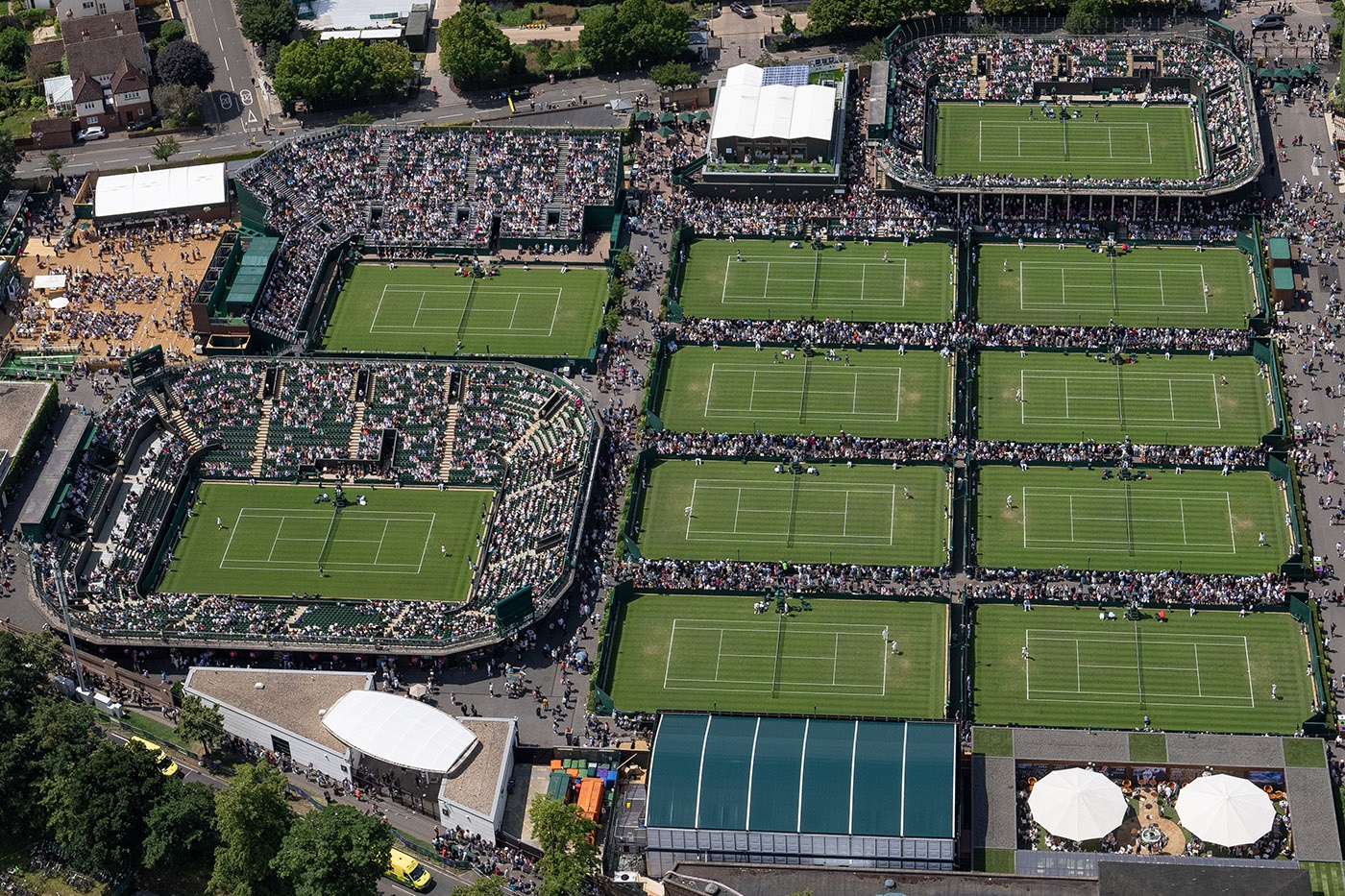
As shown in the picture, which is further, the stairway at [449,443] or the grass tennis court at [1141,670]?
the stairway at [449,443]

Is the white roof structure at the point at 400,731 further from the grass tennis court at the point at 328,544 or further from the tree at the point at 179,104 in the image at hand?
the tree at the point at 179,104

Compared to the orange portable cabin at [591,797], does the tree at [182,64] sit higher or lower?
higher

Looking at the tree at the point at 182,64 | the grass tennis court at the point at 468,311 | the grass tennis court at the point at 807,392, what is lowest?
the grass tennis court at the point at 807,392

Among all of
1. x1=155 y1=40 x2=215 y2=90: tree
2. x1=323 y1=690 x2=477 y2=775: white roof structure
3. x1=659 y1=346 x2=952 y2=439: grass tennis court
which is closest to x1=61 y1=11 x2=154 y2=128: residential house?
x1=155 y1=40 x2=215 y2=90: tree

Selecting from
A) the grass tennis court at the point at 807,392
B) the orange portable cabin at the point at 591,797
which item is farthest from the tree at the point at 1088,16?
the orange portable cabin at the point at 591,797

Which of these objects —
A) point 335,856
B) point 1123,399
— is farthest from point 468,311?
point 335,856

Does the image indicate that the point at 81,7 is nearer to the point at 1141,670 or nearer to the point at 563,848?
the point at 563,848

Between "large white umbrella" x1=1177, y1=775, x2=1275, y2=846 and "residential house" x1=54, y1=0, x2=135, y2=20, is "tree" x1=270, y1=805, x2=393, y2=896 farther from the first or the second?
"residential house" x1=54, y1=0, x2=135, y2=20
